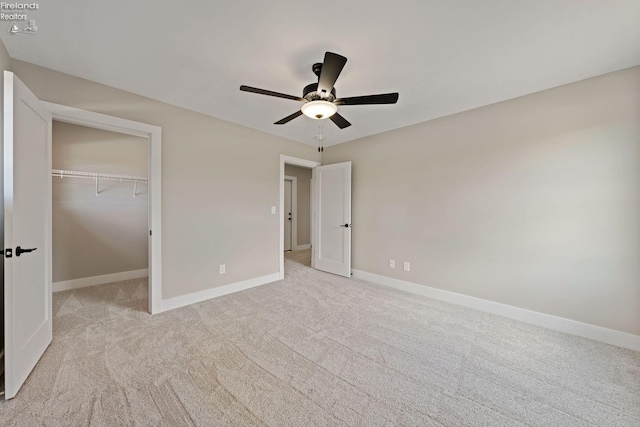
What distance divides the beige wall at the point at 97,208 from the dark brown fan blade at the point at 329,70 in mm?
3724

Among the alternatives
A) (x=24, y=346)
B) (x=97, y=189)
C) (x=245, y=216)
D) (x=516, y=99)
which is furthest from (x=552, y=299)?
(x=97, y=189)

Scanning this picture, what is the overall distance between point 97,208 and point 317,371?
4119mm

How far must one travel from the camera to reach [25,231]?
161cm

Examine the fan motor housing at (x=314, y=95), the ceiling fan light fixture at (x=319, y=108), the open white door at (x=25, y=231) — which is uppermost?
the fan motor housing at (x=314, y=95)

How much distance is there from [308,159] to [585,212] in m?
3.62

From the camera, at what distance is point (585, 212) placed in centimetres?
220

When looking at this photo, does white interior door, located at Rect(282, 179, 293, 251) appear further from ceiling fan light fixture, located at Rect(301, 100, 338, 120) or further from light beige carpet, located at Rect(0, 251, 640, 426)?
ceiling fan light fixture, located at Rect(301, 100, 338, 120)

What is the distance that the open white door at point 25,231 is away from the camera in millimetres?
1394

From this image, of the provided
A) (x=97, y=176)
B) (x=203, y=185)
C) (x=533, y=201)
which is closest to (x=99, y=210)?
(x=97, y=176)

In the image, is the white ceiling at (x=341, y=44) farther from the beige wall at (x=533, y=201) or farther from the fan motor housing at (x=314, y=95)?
the beige wall at (x=533, y=201)

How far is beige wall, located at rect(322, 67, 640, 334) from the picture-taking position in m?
2.05

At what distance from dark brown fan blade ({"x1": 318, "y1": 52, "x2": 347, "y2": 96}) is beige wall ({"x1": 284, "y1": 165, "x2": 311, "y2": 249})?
4.73 m

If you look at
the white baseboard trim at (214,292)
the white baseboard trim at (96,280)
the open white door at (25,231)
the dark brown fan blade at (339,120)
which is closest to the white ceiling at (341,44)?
the dark brown fan blade at (339,120)

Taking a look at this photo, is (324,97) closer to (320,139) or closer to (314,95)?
(314,95)
